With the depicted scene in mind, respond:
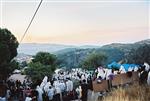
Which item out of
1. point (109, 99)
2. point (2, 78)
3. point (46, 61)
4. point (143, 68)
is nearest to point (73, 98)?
point (143, 68)

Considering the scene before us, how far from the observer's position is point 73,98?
68.9 feet

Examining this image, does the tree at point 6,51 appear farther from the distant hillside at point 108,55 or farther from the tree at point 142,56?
the distant hillside at point 108,55

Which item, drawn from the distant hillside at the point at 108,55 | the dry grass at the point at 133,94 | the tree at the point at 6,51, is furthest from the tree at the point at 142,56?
the distant hillside at the point at 108,55

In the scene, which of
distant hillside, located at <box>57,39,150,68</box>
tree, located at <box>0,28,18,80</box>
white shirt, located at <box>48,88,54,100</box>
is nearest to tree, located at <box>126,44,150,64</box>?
white shirt, located at <box>48,88,54,100</box>

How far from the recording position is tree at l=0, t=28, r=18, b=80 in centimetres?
4422

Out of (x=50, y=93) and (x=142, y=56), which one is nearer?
(x=50, y=93)

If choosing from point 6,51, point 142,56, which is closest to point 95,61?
point 142,56

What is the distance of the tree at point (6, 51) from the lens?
44219mm

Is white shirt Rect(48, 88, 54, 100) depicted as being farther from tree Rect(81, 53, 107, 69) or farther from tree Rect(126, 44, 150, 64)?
tree Rect(81, 53, 107, 69)

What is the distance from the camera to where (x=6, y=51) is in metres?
44.9

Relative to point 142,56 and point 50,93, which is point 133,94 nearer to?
point 50,93

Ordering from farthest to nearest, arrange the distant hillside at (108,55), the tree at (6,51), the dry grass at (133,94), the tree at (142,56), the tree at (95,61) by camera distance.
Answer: the distant hillside at (108,55) → the tree at (95,61) → the tree at (6,51) → the tree at (142,56) → the dry grass at (133,94)

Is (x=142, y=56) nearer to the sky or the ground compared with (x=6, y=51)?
nearer to the ground

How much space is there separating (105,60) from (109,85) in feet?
283
